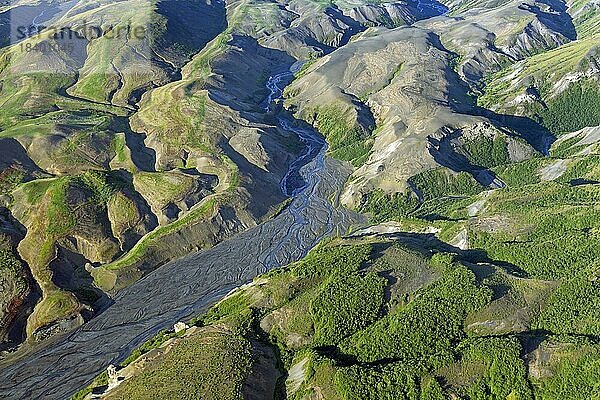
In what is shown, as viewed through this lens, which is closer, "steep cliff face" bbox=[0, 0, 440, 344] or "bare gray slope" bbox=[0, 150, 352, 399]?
"bare gray slope" bbox=[0, 150, 352, 399]

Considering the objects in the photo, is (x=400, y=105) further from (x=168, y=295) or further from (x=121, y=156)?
(x=168, y=295)

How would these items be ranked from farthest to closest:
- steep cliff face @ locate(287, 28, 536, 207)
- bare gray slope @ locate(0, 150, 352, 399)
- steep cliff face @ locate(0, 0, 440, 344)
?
steep cliff face @ locate(287, 28, 536, 207)
steep cliff face @ locate(0, 0, 440, 344)
bare gray slope @ locate(0, 150, 352, 399)

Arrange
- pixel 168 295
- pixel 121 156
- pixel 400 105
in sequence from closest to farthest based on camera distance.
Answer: pixel 168 295
pixel 121 156
pixel 400 105

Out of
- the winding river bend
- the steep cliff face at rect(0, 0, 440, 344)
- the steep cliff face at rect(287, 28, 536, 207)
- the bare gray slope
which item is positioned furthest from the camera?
the steep cliff face at rect(287, 28, 536, 207)

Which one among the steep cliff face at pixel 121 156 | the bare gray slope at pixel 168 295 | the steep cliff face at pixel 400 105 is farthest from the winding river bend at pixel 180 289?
the steep cliff face at pixel 400 105

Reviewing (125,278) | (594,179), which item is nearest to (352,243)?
(125,278)

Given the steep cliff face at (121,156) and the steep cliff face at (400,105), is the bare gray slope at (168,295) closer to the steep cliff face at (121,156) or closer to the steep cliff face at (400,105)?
the steep cliff face at (121,156)

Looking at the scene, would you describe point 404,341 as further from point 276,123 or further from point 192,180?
point 276,123

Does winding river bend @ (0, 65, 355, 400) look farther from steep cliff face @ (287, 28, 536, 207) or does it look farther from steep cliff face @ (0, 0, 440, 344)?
steep cliff face @ (287, 28, 536, 207)

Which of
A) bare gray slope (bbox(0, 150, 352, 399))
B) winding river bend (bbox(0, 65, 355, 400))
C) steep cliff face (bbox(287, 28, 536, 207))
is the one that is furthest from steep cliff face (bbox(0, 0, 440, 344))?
steep cliff face (bbox(287, 28, 536, 207))

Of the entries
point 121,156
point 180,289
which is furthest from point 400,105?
point 180,289
